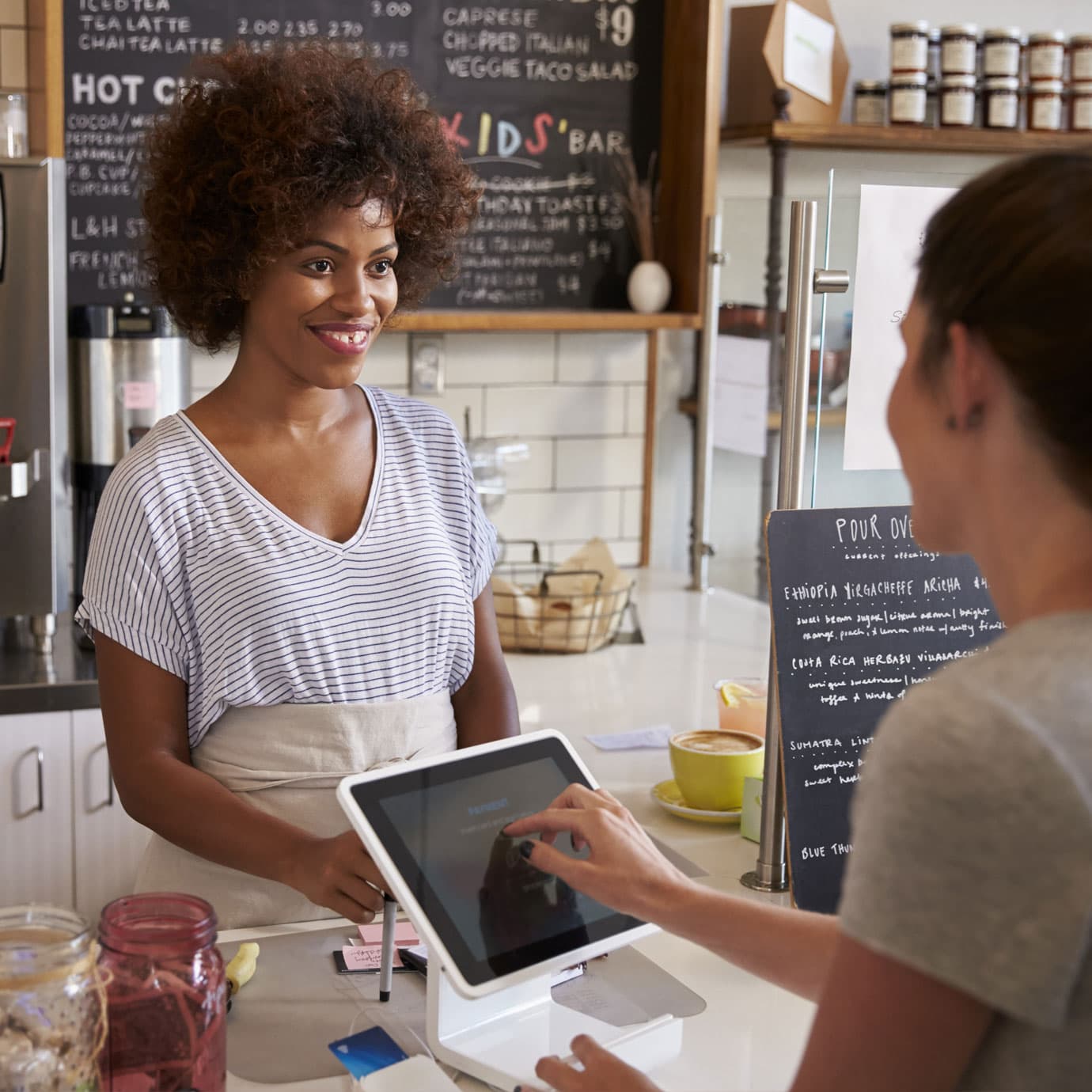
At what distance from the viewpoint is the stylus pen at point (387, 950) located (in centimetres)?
111

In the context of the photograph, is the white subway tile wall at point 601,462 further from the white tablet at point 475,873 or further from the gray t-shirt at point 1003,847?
the gray t-shirt at point 1003,847

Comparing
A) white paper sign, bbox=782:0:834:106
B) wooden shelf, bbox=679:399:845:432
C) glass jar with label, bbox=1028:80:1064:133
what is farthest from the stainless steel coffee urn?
glass jar with label, bbox=1028:80:1064:133

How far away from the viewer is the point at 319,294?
4.75ft

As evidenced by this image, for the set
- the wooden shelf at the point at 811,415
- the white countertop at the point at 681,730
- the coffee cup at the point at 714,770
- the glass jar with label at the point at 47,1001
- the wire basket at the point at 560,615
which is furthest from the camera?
the wire basket at the point at 560,615

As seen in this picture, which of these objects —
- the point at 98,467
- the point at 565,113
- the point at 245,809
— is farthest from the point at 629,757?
the point at 565,113

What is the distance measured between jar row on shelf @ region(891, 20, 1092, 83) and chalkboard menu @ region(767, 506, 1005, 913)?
183cm

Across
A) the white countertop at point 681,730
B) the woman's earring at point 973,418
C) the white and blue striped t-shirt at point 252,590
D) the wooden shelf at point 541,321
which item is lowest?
the white countertop at point 681,730

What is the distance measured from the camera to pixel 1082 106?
10.2 ft

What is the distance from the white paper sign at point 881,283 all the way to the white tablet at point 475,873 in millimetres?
608

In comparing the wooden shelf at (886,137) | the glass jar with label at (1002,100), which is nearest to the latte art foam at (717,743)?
the wooden shelf at (886,137)

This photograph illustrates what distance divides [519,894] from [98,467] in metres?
1.61

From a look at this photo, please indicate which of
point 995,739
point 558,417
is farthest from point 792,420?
point 558,417

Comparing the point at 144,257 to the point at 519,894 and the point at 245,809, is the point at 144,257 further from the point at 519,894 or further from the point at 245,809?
the point at 519,894

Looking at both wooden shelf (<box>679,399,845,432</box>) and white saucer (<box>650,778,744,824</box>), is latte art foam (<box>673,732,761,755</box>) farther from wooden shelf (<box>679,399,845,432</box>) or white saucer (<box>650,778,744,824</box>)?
wooden shelf (<box>679,399,845,432</box>)
